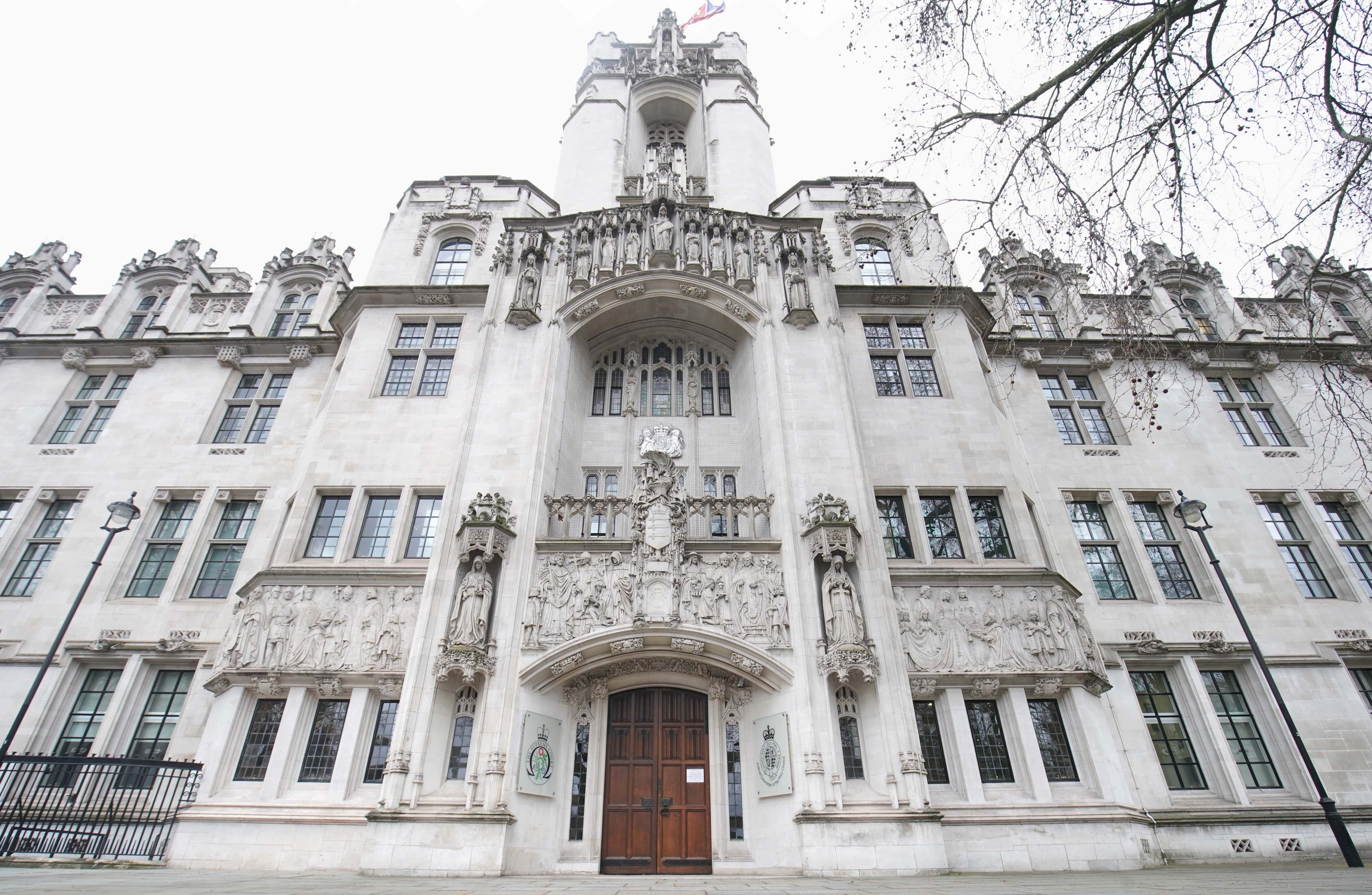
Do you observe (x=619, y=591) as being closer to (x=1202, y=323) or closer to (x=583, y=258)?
(x=583, y=258)

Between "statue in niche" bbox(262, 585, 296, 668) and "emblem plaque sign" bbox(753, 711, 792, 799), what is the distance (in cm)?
948

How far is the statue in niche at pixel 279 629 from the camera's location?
13195 mm

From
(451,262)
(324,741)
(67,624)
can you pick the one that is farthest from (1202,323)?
(67,624)

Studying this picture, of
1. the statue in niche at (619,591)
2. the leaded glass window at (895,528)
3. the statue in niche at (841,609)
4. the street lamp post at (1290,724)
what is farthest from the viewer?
the leaded glass window at (895,528)

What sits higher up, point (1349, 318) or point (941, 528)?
point (1349, 318)

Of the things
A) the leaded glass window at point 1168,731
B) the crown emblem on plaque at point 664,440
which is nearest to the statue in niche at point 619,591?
the crown emblem on plaque at point 664,440

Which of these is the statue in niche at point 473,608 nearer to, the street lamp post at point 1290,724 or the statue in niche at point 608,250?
the statue in niche at point 608,250

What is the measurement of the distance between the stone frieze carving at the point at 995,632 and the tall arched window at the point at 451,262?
52.3 ft

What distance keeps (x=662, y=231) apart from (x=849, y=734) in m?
13.3

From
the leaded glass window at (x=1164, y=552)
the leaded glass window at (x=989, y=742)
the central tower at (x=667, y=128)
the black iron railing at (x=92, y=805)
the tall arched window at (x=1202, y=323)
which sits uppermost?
the central tower at (x=667, y=128)

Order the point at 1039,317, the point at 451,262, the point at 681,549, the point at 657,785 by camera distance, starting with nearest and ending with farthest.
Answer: the point at 657,785 → the point at 681,549 → the point at 451,262 → the point at 1039,317

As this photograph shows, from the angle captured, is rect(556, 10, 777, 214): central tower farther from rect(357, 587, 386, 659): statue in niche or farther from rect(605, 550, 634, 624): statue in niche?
rect(357, 587, 386, 659): statue in niche

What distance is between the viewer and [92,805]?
12656 mm

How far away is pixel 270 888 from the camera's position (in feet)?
22.0
